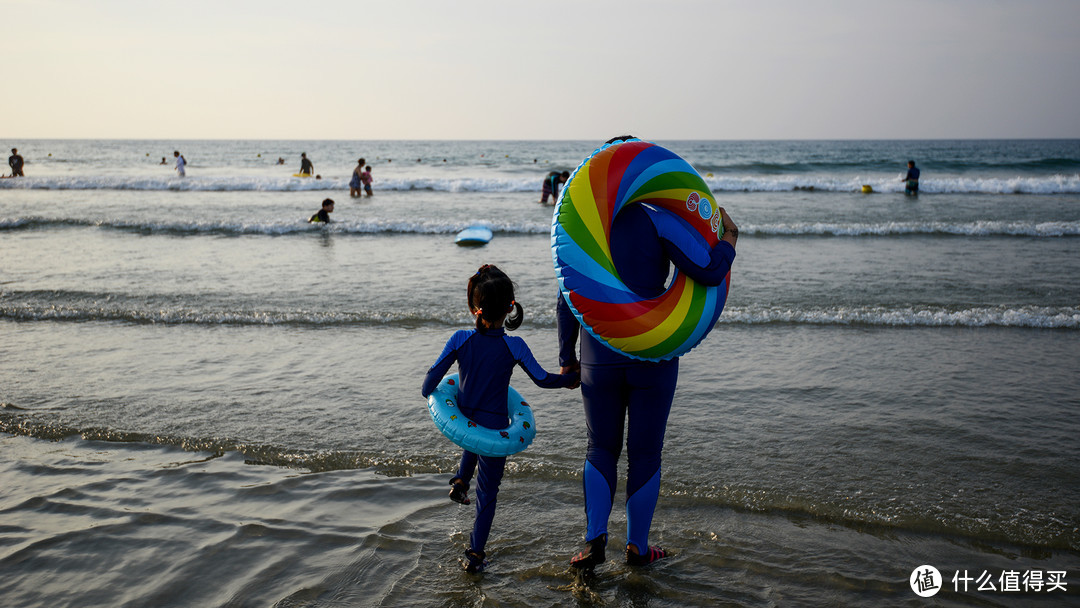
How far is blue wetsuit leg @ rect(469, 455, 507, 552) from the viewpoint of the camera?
317 cm

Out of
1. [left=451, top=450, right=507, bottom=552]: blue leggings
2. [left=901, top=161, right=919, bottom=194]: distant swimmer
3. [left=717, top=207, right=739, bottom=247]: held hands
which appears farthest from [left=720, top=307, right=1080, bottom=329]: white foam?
[left=901, top=161, right=919, bottom=194]: distant swimmer

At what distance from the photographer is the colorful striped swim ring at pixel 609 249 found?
2910 mm

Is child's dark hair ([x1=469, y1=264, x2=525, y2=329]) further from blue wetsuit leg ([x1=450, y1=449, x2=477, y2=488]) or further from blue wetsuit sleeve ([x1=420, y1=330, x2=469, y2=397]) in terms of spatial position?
blue wetsuit leg ([x1=450, y1=449, x2=477, y2=488])

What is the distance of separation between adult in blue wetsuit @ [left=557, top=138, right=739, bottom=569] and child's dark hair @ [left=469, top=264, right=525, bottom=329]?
26 centimetres

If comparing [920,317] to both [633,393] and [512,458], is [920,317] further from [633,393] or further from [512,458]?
[633,393]

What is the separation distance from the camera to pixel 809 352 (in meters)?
6.68

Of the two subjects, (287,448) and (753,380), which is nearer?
(287,448)

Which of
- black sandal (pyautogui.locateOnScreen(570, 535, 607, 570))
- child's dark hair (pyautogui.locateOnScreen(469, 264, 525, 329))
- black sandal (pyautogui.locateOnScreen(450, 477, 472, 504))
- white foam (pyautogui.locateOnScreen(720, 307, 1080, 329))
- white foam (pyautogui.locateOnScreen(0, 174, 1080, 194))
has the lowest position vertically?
black sandal (pyautogui.locateOnScreen(570, 535, 607, 570))

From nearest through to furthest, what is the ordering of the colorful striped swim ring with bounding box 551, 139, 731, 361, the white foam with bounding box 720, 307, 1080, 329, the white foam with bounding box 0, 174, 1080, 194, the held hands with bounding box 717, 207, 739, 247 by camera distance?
the colorful striped swim ring with bounding box 551, 139, 731, 361
the held hands with bounding box 717, 207, 739, 247
the white foam with bounding box 720, 307, 1080, 329
the white foam with bounding box 0, 174, 1080, 194

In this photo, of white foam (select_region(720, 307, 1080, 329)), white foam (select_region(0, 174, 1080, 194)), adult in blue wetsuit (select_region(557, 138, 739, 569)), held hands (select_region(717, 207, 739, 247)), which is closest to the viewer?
adult in blue wetsuit (select_region(557, 138, 739, 569))

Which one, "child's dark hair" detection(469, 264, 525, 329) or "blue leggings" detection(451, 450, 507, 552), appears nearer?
"child's dark hair" detection(469, 264, 525, 329)

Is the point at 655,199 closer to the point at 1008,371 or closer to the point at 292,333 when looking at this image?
the point at 1008,371

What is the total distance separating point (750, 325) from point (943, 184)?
24.2 metres

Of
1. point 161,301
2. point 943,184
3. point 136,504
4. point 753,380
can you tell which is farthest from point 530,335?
point 943,184
